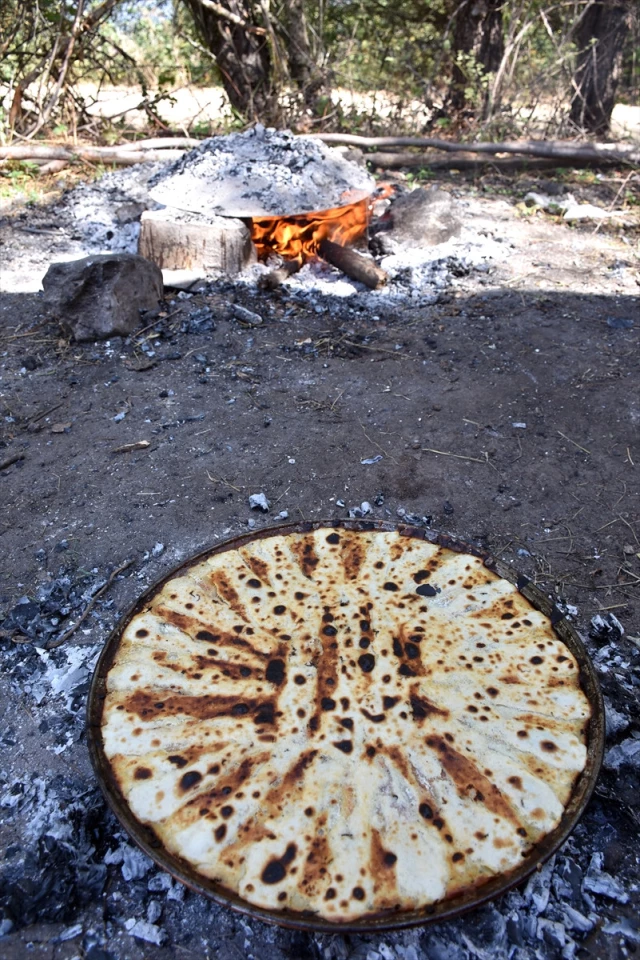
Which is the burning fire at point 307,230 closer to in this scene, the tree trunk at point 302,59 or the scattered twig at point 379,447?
the scattered twig at point 379,447

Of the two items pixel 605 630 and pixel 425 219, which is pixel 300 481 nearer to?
pixel 605 630

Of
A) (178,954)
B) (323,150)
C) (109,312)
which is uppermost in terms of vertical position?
(323,150)

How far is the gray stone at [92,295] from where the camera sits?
4.21 m

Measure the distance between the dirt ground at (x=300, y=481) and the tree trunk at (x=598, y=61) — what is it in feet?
12.8

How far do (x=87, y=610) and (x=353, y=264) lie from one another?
3.59 m

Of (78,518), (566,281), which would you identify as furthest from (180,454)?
(566,281)

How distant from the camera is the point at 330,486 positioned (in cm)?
302

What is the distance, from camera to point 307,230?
535 cm

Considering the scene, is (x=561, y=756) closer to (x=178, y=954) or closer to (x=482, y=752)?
(x=482, y=752)

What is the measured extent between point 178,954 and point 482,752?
83 cm

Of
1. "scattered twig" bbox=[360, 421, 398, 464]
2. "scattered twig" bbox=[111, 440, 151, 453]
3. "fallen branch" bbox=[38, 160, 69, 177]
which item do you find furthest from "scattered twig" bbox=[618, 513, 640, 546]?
"fallen branch" bbox=[38, 160, 69, 177]

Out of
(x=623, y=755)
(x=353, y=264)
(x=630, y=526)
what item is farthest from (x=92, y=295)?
(x=623, y=755)

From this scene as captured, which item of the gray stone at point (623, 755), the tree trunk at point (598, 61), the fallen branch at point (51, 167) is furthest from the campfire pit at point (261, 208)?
the tree trunk at point (598, 61)

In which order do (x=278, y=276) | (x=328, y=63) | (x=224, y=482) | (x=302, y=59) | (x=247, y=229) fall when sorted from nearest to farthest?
(x=224, y=482)
(x=278, y=276)
(x=247, y=229)
(x=302, y=59)
(x=328, y=63)
